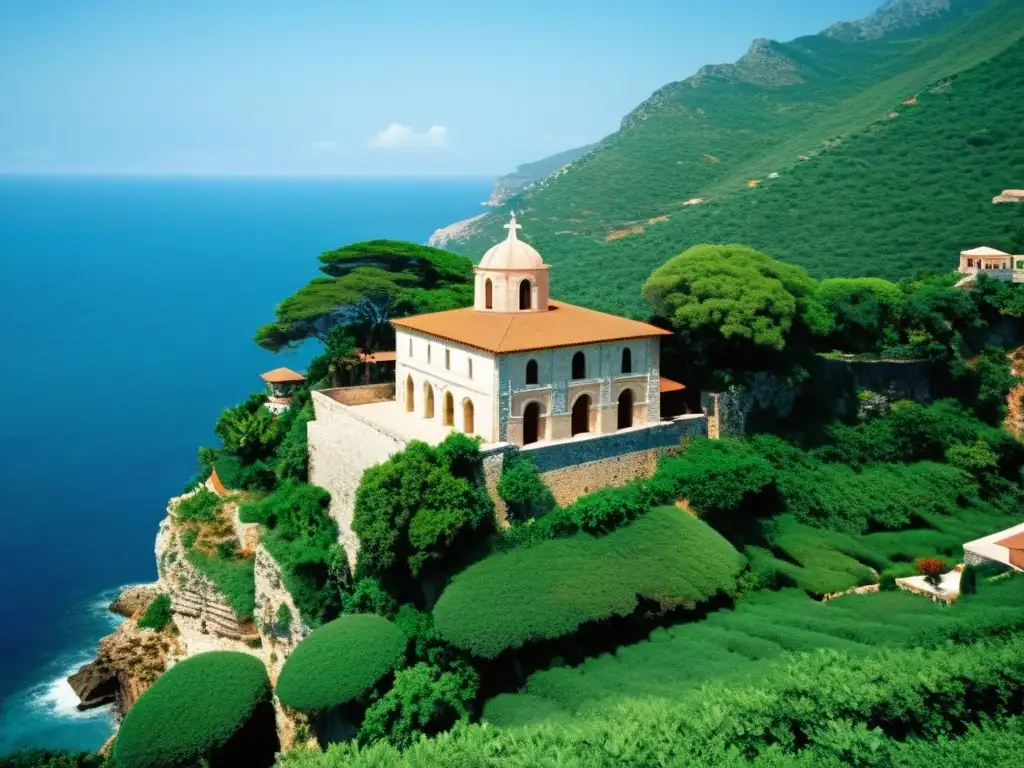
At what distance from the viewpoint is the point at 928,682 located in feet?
63.2

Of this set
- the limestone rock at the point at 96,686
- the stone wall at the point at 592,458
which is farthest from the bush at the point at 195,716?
the limestone rock at the point at 96,686

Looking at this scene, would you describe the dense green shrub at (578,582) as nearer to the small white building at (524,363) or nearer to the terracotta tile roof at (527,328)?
the small white building at (524,363)

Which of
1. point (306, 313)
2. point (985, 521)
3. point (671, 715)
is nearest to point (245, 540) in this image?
point (306, 313)

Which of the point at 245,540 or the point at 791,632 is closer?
the point at 791,632

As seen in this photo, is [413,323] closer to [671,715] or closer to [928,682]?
[671,715]

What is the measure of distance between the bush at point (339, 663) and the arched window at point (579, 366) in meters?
8.91

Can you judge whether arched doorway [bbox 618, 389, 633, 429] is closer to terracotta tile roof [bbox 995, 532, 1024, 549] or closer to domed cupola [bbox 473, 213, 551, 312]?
domed cupola [bbox 473, 213, 551, 312]

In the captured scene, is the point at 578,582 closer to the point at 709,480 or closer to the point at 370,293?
the point at 709,480

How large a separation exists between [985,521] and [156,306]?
347 feet

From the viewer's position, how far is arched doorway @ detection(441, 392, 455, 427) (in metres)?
29.0

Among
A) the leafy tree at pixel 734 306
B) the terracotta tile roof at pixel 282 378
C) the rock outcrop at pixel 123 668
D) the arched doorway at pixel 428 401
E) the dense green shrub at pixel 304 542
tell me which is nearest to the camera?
the dense green shrub at pixel 304 542

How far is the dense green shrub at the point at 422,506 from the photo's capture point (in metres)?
24.5

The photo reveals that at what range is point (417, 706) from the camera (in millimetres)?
22438

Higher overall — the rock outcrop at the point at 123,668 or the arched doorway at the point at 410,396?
the arched doorway at the point at 410,396
